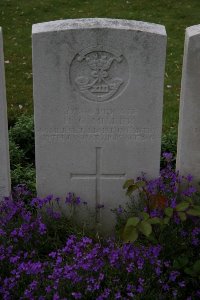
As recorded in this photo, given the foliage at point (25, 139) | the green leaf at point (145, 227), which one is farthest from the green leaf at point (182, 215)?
the foliage at point (25, 139)

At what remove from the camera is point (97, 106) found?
13.6 feet

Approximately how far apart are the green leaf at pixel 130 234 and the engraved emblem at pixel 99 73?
1171 mm

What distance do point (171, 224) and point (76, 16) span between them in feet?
24.5

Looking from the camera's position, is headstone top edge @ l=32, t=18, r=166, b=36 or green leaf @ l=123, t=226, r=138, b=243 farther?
headstone top edge @ l=32, t=18, r=166, b=36

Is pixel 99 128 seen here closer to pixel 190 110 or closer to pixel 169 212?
pixel 190 110

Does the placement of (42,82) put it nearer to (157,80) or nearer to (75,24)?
(75,24)

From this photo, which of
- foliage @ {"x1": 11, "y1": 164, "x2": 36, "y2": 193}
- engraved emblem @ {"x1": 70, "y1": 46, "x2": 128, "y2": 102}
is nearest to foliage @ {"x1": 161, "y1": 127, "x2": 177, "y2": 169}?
foliage @ {"x1": 11, "y1": 164, "x2": 36, "y2": 193}

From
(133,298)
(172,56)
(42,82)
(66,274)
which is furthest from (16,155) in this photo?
(172,56)

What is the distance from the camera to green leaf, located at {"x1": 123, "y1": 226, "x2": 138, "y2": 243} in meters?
3.36

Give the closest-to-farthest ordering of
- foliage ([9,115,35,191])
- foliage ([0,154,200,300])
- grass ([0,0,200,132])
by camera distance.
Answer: foliage ([0,154,200,300]) < foliage ([9,115,35,191]) < grass ([0,0,200,132])

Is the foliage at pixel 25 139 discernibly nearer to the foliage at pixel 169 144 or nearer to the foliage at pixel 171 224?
the foliage at pixel 169 144

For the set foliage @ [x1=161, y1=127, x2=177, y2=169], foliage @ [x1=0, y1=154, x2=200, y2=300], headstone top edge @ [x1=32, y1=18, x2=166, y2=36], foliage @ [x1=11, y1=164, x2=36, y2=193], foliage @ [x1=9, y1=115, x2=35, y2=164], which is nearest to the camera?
foliage @ [x1=0, y1=154, x2=200, y2=300]

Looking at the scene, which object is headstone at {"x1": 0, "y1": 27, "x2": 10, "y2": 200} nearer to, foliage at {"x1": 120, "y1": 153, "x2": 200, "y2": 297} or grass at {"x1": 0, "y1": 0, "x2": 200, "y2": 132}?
foliage at {"x1": 120, "y1": 153, "x2": 200, "y2": 297}

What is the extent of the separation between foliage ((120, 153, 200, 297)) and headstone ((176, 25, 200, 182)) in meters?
0.13
